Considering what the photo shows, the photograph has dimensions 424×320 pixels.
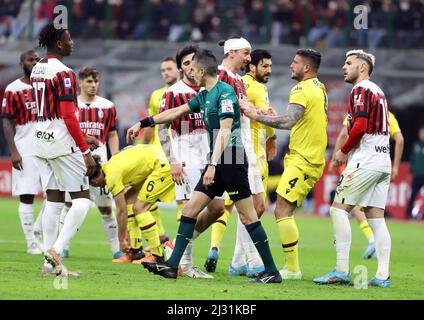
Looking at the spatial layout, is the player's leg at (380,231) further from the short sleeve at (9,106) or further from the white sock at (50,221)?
the short sleeve at (9,106)

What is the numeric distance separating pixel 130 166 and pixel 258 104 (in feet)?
6.32

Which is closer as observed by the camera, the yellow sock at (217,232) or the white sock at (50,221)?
the white sock at (50,221)

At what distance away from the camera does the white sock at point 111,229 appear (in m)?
13.0

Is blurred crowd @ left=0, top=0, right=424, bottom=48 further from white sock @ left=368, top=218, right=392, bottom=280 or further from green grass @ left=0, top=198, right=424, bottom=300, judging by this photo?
white sock @ left=368, top=218, right=392, bottom=280

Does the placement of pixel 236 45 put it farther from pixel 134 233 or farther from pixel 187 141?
pixel 134 233

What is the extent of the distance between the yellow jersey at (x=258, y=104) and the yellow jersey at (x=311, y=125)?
2.50 feet

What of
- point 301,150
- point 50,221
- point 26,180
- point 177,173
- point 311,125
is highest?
point 311,125

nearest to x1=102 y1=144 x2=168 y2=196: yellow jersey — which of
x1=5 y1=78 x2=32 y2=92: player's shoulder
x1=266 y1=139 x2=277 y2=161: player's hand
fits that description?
x1=266 y1=139 x2=277 y2=161: player's hand

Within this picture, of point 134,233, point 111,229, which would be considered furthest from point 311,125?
point 111,229

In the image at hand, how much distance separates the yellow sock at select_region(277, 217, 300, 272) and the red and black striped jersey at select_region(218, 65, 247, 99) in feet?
4.73

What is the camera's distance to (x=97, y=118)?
1284 centimetres

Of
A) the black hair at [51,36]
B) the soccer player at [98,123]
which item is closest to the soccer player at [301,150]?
the black hair at [51,36]
